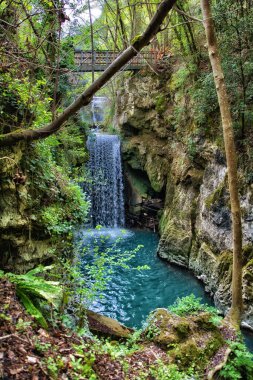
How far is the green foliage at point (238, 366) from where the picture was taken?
413 centimetres

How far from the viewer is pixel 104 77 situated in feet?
10.1

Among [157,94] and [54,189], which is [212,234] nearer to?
[54,189]

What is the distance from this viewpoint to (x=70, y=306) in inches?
184

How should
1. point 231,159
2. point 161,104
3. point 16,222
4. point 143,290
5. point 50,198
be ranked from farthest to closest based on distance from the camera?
point 161,104 < point 143,290 < point 231,159 < point 50,198 < point 16,222

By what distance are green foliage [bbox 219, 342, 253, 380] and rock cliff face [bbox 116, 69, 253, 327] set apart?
2.75 m

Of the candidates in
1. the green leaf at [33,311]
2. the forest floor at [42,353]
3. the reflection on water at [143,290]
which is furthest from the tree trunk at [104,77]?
the reflection on water at [143,290]

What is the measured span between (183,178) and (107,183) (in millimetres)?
6254

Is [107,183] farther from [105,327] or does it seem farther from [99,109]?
[99,109]

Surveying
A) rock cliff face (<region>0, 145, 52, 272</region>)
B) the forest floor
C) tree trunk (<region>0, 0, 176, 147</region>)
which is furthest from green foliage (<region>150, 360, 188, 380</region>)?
tree trunk (<region>0, 0, 176, 147</region>)

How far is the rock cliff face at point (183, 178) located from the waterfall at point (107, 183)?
2.50ft

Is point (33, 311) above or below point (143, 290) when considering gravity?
above

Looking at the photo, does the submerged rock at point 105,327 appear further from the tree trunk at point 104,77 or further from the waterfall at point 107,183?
the waterfall at point 107,183

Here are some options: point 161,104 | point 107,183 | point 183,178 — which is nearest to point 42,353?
point 183,178

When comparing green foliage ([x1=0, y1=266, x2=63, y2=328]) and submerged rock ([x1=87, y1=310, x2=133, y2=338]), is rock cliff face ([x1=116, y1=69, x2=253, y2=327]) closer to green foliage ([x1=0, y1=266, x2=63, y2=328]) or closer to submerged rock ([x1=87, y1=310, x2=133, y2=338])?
submerged rock ([x1=87, y1=310, x2=133, y2=338])
